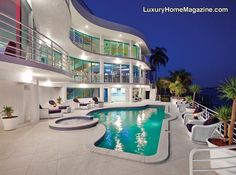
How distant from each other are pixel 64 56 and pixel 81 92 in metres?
5.15


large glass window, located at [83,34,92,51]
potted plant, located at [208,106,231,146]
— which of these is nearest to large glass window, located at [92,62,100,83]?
large glass window, located at [83,34,92,51]

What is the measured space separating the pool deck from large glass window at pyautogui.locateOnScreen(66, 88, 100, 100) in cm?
1145

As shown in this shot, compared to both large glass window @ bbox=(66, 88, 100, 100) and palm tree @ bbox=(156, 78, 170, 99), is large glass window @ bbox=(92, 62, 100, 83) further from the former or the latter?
palm tree @ bbox=(156, 78, 170, 99)

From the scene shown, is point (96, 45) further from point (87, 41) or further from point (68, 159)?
point (68, 159)

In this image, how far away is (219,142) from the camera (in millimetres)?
4340

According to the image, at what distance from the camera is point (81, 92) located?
66.3 feet

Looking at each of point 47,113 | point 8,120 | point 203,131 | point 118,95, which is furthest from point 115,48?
point 203,131

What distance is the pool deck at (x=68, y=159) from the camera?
13.6 feet

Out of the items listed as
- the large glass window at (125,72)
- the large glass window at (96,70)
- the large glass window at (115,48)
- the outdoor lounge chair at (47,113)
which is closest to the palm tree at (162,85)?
the large glass window at (125,72)

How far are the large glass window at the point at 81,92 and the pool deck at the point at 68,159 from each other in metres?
11.4

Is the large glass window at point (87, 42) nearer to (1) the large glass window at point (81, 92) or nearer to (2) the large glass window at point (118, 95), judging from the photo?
(1) the large glass window at point (81, 92)

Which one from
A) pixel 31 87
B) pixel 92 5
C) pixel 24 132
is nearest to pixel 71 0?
pixel 31 87

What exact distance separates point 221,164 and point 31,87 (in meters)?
9.74

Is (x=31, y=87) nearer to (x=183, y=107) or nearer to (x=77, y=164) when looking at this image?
(x=77, y=164)
